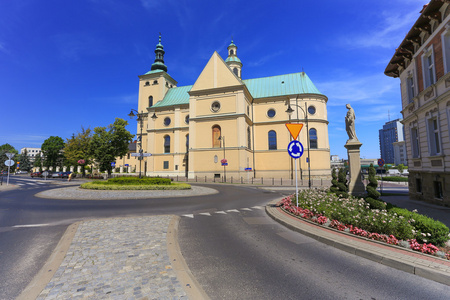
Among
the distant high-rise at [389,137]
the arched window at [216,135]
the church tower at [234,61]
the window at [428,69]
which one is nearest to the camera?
the window at [428,69]

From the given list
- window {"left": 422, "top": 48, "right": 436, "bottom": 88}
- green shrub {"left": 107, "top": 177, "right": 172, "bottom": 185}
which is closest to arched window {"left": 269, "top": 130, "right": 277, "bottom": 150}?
green shrub {"left": 107, "top": 177, "right": 172, "bottom": 185}

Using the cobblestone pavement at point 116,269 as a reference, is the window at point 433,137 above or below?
above

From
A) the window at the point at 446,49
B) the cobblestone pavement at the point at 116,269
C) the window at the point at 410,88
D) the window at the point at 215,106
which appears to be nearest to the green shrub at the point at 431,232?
the cobblestone pavement at the point at 116,269

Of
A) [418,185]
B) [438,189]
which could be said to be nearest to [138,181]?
[438,189]

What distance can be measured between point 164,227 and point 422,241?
686cm

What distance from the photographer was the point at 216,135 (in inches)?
1427

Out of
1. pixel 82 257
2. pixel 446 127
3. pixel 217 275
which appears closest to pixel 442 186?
pixel 446 127

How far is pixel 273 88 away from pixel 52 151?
70.8 metres

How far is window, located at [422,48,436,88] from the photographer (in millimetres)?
11136

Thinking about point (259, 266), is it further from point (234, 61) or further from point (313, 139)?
point (234, 61)

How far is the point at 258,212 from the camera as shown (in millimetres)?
9742

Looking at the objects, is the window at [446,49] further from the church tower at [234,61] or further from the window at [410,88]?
the church tower at [234,61]

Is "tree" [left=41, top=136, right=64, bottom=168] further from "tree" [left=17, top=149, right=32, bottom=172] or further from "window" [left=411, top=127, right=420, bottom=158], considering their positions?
"window" [left=411, top=127, right=420, bottom=158]

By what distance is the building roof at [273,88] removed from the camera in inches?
1571
